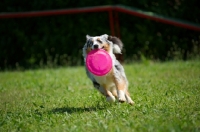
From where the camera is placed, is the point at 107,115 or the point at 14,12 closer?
the point at 107,115

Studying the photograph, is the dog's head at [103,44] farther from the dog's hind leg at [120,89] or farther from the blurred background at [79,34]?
the blurred background at [79,34]

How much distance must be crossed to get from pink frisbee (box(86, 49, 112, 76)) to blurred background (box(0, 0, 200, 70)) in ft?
18.4

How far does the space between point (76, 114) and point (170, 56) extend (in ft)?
23.4

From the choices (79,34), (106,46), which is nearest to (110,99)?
(106,46)

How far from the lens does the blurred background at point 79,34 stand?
12.5 m

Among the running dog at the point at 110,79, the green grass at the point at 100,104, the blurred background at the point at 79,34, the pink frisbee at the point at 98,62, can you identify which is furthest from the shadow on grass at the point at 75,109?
the blurred background at the point at 79,34

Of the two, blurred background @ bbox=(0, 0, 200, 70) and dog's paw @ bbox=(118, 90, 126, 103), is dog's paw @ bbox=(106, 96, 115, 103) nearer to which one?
dog's paw @ bbox=(118, 90, 126, 103)

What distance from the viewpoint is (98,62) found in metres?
6.38

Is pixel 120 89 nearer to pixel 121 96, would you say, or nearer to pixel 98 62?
pixel 121 96

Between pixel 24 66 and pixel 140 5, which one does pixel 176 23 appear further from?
pixel 24 66

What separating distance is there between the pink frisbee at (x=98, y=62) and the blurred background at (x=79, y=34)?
221 inches

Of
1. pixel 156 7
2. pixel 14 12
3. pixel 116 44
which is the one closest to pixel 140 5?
pixel 156 7

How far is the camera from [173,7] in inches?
500

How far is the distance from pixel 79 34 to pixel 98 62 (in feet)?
23.2
